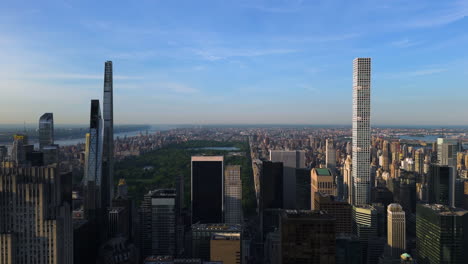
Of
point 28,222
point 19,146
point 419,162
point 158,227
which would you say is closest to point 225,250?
point 158,227

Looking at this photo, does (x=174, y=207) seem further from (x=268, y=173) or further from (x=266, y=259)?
(x=268, y=173)

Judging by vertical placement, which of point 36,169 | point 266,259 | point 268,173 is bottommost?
point 266,259

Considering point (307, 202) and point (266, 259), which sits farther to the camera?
point (307, 202)

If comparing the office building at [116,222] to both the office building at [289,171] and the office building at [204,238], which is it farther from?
the office building at [289,171]

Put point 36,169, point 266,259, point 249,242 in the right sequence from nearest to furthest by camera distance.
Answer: point 36,169 < point 266,259 < point 249,242

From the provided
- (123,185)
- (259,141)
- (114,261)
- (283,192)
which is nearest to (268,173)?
(283,192)

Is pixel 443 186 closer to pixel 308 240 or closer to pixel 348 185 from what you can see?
pixel 348 185

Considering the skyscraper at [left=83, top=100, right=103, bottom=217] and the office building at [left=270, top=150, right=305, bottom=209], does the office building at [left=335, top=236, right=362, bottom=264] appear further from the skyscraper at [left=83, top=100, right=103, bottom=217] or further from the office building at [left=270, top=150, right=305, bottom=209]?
the skyscraper at [left=83, top=100, right=103, bottom=217]

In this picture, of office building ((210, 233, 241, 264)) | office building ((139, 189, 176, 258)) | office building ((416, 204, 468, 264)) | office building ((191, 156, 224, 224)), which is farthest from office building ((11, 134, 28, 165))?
office building ((416, 204, 468, 264))
